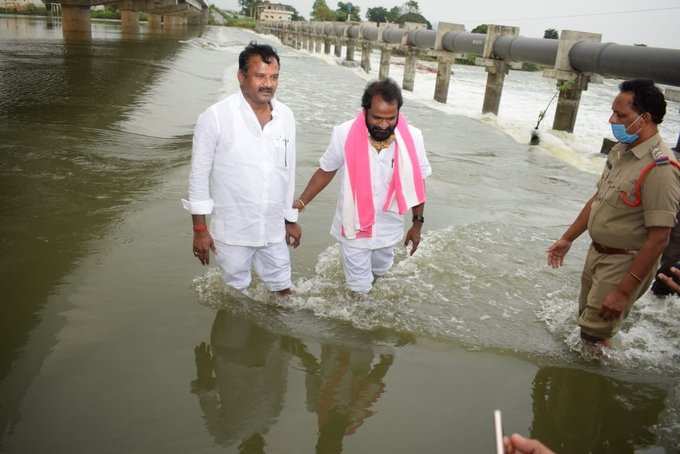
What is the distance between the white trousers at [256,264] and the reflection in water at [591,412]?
1.74 metres

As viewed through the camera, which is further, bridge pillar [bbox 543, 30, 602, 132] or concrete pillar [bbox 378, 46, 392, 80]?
concrete pillar [bbox 378, 46, 392, 80]

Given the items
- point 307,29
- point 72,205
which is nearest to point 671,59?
point 72,205

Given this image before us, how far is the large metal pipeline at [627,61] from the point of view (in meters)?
8.82

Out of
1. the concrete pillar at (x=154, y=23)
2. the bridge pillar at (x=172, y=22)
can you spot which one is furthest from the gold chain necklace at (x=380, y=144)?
the bridge pillar at (x=172, y=22)

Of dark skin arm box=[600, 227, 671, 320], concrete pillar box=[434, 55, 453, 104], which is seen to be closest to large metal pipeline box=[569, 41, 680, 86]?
concrete pillar box=[434, 55, 453, 104]

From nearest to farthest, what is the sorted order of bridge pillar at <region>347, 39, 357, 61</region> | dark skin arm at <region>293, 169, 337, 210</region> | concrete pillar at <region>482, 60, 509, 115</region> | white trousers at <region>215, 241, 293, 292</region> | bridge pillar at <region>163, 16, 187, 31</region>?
white trousers at <region>215, 241, 293, 292</region> → dark skin arm at <region>293, 169, 337, 210</region> → concrete pillar at <region>482, 60, 509, 115</region> → bridge pillar at <region>347, 39, 357, 61</region> → bridge pillar at <region>163, 16, 187, 31</region>

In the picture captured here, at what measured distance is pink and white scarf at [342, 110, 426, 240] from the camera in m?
3.16

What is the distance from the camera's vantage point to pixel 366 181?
3195mm

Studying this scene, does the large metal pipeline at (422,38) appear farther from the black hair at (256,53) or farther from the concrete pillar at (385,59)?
the black hair at (256,53)

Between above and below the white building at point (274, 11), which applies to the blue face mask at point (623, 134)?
below

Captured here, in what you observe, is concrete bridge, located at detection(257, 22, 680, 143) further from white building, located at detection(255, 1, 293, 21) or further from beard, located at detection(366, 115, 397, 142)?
white building, located at detection(255, 1, 293, 21)

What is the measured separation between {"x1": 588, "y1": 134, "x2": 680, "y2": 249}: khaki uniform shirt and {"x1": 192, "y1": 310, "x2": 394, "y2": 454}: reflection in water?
4.79 ft

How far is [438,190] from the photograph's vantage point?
6977 millimetres

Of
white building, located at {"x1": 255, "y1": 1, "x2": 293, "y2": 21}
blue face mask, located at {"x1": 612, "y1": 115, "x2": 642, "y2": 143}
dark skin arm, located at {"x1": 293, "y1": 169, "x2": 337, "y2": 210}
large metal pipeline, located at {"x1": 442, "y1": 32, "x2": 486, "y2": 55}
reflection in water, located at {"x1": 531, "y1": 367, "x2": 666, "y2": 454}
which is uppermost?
white building, located at {"x1": 255, "y1": 1, "x2": 293, "y2": 21}
